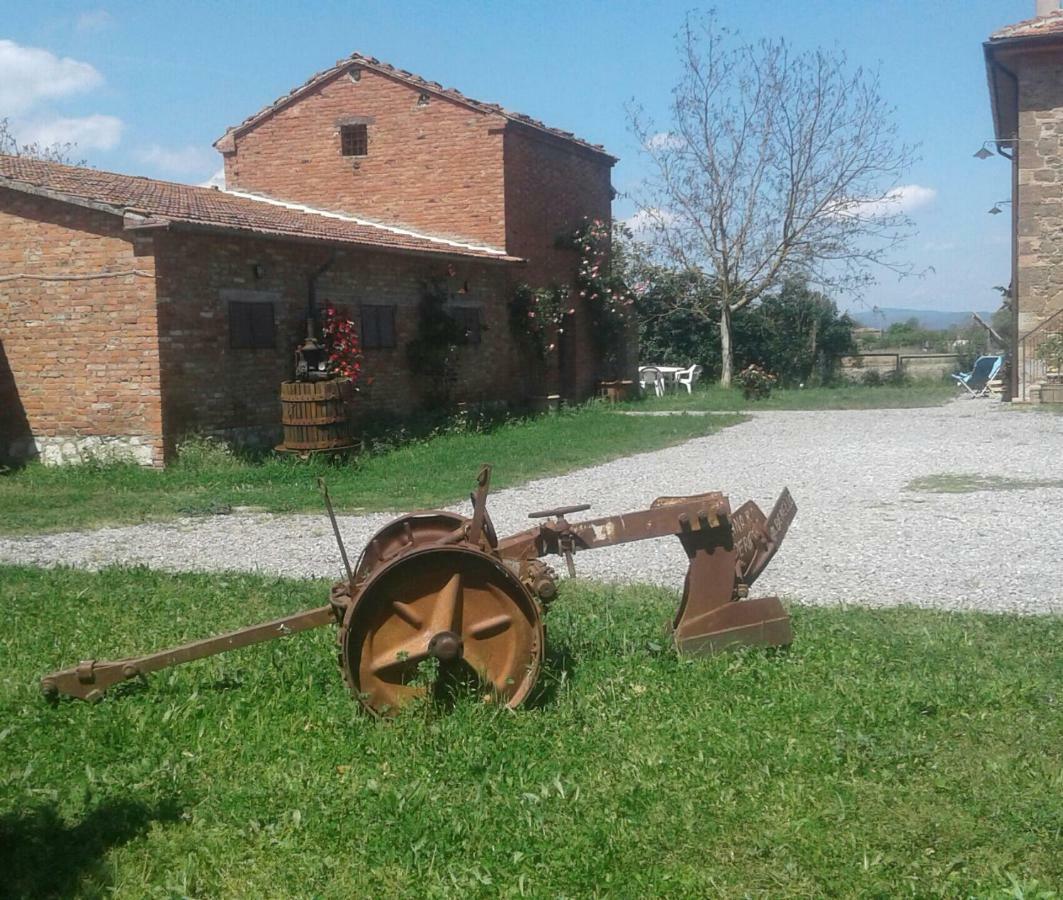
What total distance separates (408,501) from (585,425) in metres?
8.95

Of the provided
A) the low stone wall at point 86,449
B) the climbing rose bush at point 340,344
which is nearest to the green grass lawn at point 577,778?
the low stone wall at point 86,449

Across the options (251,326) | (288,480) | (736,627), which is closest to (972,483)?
(288,480)

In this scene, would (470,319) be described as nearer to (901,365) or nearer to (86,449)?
(86,449)

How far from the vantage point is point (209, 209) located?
54.7 feet

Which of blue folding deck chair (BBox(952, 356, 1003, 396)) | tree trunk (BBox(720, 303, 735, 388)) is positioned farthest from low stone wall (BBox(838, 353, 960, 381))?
blue folding deck chair (BBox(952, 356, 1003, 396))

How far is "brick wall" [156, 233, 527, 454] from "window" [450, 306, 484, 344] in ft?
2.99

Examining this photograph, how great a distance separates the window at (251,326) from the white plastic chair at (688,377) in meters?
17.2

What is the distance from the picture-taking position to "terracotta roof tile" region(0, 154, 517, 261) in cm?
1407

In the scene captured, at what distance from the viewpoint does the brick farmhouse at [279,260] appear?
45.9ft

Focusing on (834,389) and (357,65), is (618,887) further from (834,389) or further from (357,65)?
(834,389)

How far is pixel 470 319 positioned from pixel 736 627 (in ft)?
54.8

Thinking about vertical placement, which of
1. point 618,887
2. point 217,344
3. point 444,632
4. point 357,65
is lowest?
point 618,887

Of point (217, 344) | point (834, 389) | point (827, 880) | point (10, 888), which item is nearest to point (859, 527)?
point (827, 880)

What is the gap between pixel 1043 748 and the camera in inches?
167
